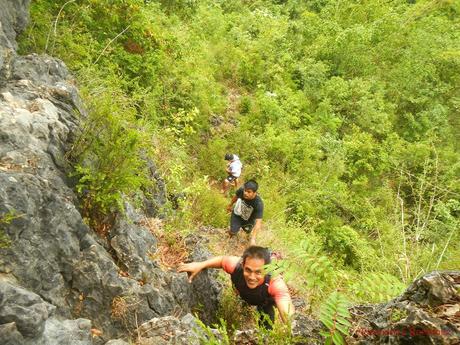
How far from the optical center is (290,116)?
12445 millimetres

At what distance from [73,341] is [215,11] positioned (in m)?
14.1

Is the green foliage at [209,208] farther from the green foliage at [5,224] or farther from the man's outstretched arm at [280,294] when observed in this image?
the green foliage at [5,224]

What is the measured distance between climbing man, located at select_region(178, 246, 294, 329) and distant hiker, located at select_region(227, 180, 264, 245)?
2.15 metres

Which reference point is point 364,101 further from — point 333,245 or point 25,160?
point 25,160

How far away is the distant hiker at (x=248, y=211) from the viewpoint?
6355mm

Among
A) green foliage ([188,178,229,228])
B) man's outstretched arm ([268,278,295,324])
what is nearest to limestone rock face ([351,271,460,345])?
man's outstretched arm ([268,278,295,324])

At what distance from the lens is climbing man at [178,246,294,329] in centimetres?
380

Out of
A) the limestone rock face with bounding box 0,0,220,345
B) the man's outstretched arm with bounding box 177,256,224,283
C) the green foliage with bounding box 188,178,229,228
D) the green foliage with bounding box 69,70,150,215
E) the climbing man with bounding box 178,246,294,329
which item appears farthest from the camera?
the green foliage with bounding box 188,178,229,228

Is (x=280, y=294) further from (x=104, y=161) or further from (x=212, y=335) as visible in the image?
(x=104, y=161)

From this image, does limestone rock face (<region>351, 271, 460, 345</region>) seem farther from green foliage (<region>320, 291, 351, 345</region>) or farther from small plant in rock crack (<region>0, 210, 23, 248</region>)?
small plant in rock crack (<region>0, 210, 23, 248</region>)

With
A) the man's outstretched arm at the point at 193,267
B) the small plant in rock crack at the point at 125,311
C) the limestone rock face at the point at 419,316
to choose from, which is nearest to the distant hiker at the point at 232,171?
the man's outstretched arm at the point at 193,267

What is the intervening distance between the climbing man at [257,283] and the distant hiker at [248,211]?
7.05ft

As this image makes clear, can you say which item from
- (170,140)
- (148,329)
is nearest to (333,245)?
(170,140)

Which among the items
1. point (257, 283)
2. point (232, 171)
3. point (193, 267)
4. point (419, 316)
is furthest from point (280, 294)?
point (232, 171)
